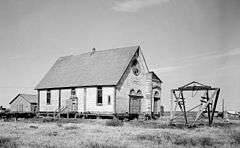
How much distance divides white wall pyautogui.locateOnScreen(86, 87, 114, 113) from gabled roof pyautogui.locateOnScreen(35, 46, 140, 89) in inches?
27.3

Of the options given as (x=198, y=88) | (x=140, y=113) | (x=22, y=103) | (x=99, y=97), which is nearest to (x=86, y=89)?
(x=99, y=97)

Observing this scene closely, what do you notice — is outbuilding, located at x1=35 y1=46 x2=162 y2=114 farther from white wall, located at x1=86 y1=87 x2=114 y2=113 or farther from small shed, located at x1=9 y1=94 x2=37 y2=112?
small shed, located at x1=9 y1=94 x2=37 y2=112

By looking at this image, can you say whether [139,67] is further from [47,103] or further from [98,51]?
[47,103]

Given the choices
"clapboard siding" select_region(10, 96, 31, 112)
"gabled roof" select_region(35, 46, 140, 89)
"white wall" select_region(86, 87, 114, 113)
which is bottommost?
"clapboard siding" select_region(10, 96, 31, 112)

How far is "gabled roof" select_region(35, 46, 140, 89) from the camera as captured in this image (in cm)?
3507

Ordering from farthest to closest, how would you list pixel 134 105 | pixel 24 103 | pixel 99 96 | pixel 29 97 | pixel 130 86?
1. pixel 29 97
2. pixel 24 103
3. pixel 134 105
4. pixel 130 86
5. pixel 99 96

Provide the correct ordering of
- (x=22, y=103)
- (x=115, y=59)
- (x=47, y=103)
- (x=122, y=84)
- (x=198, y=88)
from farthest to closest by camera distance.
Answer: (x=22, y=103), (x=47, y=103), (x=115, y=59), (x=122, y=84), (x=198, y=88)

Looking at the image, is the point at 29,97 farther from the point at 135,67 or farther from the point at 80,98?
the point at 135,67

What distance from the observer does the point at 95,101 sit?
114 feet

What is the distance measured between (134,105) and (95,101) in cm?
467

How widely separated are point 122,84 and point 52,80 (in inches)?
447

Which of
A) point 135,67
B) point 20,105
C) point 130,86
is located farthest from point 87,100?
point 20,105

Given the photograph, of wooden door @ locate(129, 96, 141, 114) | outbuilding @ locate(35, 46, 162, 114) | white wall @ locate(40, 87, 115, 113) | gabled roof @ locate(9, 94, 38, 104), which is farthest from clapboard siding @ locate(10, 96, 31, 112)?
wooden door @ locate(129, 96, 141, 114)

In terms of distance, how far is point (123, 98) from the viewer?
113 feet
